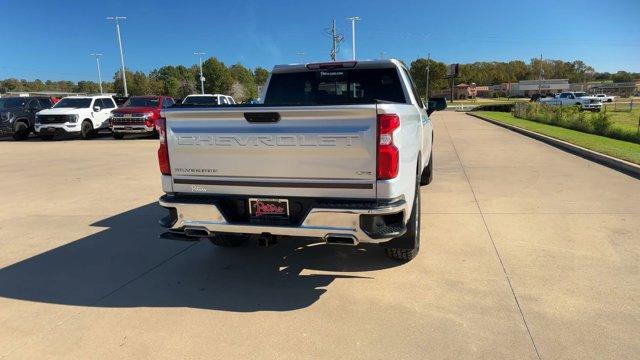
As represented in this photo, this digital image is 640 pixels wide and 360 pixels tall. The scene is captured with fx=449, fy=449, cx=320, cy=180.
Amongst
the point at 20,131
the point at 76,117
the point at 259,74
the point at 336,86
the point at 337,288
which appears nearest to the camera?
the point at 337,288

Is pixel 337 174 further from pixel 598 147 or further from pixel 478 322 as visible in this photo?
pixel 598 147

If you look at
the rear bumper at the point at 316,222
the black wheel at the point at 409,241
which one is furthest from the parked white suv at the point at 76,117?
the black wheel at the point at 409,241

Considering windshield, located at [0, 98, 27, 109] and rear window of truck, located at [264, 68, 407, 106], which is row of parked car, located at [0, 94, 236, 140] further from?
rear window of truck, located at [264, 68, 407, 106]

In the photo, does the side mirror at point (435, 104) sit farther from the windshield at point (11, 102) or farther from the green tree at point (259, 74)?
the green tree at point (259, 74)

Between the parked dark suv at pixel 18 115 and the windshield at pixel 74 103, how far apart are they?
1.80m

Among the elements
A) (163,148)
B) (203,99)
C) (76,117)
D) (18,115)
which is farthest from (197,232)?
(18,115)

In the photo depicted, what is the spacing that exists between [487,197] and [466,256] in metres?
2.85

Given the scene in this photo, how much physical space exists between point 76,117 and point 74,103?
1.53m

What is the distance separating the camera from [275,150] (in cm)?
352

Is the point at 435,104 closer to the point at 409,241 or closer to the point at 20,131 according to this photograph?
the point at 409,241

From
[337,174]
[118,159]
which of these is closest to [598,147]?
[337,174]

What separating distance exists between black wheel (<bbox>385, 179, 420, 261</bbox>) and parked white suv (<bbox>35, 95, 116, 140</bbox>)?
18708 mm

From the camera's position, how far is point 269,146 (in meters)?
3.54

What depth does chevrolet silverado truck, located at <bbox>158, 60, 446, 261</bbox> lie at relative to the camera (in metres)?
3.35
